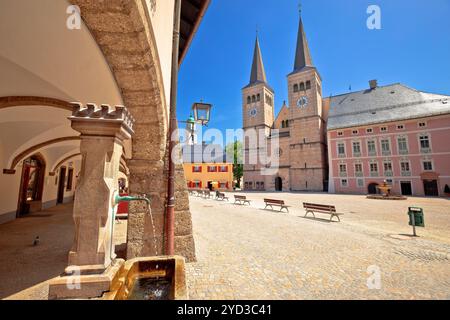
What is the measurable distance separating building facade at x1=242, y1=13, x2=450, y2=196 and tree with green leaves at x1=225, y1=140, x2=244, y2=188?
403cm

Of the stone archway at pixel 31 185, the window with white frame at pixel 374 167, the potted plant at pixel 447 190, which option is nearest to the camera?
the stone archway at pixel 31 185

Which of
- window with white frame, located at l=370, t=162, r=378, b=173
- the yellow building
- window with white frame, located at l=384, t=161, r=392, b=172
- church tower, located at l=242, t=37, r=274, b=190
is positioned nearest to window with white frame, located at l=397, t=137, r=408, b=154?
window with white frame, located at l=384, t=161, r=392, b=172

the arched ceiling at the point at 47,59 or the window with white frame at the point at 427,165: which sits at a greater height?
the arched ceiling at the point at 47,59

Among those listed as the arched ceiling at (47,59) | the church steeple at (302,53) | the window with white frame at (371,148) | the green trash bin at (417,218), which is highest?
the church steeple at (302,53)

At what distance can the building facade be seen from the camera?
23.4 m

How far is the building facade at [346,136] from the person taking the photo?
2338 cm

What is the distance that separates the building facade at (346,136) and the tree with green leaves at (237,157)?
159 inches

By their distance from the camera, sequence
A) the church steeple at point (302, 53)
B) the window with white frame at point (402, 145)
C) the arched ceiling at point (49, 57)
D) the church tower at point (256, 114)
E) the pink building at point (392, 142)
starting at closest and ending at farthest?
the arched ceiling at point (49, 57)
the pink building at point (392, 142)
the window with white frame at point (402, 145)
the church steeple at point (302, 53)
the church tower at point (256, 114)

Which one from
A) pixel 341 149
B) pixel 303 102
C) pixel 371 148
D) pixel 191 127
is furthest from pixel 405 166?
pixel 191 127

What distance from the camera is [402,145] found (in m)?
24.9

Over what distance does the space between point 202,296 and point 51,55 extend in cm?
467

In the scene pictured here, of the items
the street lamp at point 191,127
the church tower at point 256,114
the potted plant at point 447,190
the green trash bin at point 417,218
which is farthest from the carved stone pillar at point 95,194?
the church tower at point 256,114

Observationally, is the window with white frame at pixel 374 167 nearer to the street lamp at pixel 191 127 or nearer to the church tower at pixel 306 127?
the church tower at pixel 306 127
